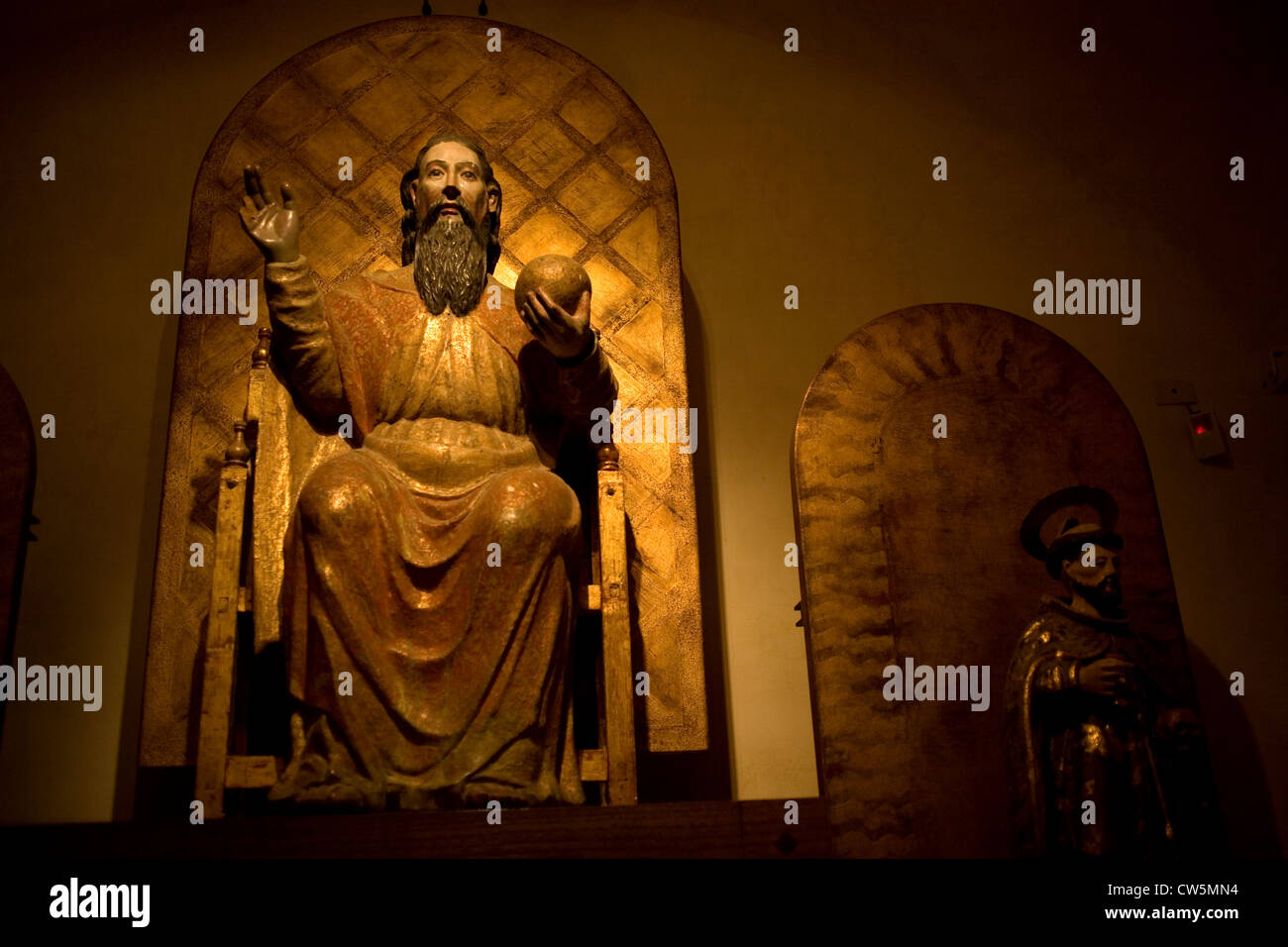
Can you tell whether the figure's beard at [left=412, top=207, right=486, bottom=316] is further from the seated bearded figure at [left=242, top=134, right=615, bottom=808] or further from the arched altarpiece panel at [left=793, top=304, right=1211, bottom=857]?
the arched altarpiece panel at [left=793, top=304, right=1211, bottom=857]

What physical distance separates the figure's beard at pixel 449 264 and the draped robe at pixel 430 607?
1.03 feet

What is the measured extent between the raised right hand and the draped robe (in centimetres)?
5

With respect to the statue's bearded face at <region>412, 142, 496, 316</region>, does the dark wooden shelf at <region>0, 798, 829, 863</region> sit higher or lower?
lower

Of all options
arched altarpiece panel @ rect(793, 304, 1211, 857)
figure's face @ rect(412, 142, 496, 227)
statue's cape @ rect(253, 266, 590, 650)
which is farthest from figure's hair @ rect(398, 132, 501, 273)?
arched altarpiece panel @ rect(793, 304, 1211, 857)

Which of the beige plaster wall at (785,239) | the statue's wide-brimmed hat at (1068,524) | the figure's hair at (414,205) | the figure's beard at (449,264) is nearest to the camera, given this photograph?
the statue's wide-brimmed hat at (1068,524)

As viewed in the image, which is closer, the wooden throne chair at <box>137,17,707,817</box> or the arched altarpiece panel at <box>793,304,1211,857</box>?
the wooden throne chair at <box>137,17,707,817</box>

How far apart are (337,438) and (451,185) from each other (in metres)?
0.80

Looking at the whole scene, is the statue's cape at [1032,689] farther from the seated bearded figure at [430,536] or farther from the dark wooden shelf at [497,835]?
the seated bearded figure at [430,536]

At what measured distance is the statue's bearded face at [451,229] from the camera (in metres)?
3.66

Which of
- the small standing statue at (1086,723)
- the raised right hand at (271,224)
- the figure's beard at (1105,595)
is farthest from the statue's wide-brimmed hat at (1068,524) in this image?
the raised right hand at (271,224)

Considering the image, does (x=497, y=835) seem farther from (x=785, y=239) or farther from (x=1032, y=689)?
(x=785, y=239)

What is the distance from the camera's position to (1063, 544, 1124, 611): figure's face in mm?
3291

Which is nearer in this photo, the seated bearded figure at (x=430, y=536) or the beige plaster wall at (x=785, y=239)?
the seated bearded figure at (x=430, y=536)
